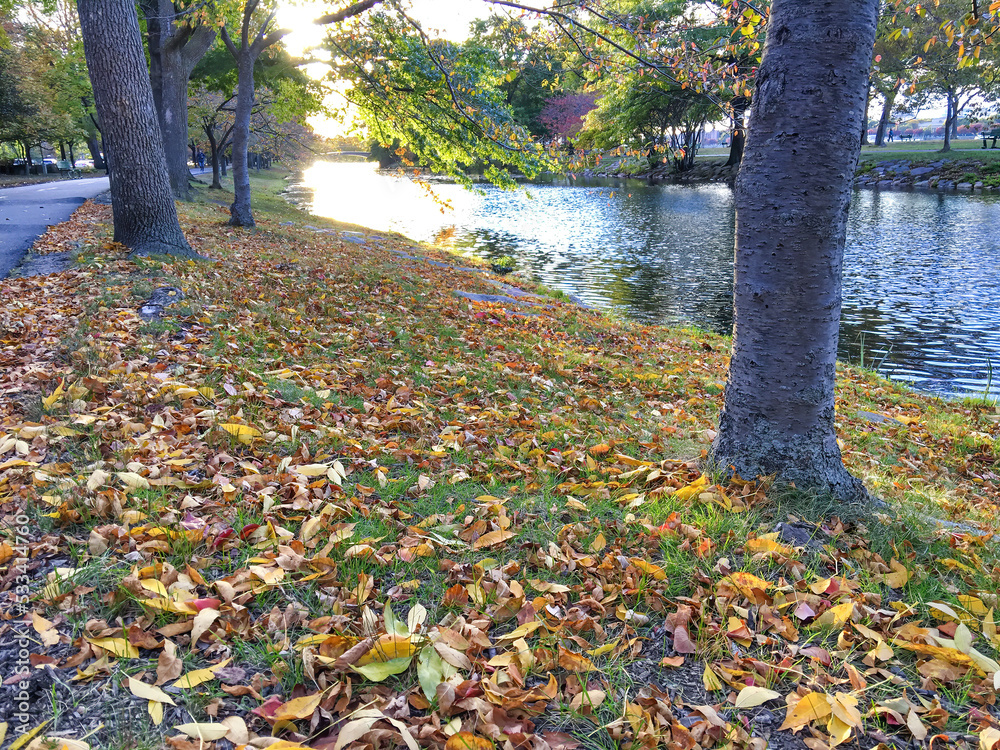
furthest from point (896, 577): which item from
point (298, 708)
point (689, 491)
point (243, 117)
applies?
point (243, 117)

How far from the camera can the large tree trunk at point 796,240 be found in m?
3.10

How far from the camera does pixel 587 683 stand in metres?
2.15

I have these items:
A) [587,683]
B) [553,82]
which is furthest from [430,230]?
[587,683]

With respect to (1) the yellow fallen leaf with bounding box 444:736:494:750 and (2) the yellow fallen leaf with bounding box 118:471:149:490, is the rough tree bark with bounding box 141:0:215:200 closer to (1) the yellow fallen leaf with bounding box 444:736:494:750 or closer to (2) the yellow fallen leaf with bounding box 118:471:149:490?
(2) the yellow fallen leaf with bounding box 118:471:149:490

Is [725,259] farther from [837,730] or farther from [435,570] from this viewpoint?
[837,730]

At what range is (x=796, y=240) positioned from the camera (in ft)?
10.7

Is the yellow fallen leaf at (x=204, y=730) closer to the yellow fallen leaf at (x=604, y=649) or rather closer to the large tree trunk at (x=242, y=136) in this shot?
the yellow fallen leaf at (x=604, y=649)

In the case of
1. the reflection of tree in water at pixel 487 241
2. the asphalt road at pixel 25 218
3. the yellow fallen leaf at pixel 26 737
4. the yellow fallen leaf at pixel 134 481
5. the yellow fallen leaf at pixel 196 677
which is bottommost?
the yellow fallen leaf at pixel 196 677

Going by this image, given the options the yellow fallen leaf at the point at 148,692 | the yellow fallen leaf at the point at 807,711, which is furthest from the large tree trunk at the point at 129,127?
the yellow fallen leaf at the point at 807,711

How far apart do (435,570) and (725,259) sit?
760 inches

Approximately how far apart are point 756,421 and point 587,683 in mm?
2152

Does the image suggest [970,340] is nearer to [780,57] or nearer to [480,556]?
[780,57]

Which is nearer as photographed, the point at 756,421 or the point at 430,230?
the point at 756,421

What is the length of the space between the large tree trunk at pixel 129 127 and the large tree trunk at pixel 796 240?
26.3 ft
